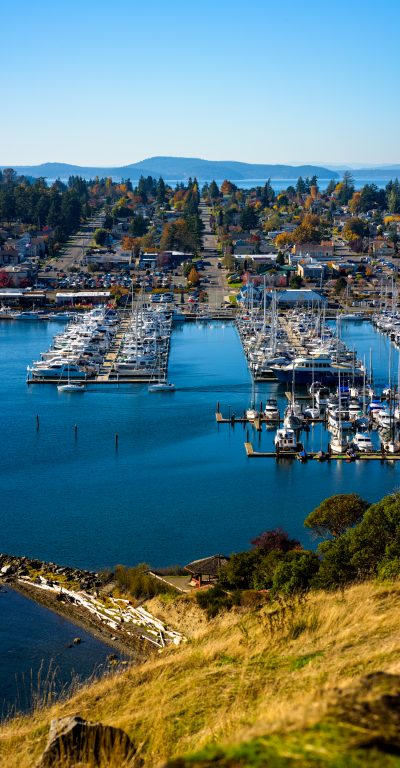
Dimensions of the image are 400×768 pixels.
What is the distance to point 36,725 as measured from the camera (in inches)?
115

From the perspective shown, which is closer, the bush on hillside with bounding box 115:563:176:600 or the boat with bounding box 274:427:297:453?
the bush on hillside with bounding box 115:563:176:600

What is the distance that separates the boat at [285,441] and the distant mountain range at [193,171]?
114326mm

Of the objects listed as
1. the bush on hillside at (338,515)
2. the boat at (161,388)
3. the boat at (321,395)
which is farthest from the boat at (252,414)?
the bush on hillside at (338,515)

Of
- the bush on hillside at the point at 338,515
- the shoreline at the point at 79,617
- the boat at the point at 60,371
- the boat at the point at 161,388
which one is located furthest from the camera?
the boat at the point at 60,371

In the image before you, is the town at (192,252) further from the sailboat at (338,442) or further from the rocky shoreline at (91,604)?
the rocky shoreline at (91,604)

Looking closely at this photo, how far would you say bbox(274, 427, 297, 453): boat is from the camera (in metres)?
10.6

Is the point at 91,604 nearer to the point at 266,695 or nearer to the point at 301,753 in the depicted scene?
the point at 266,695

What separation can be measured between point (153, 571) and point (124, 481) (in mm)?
2850

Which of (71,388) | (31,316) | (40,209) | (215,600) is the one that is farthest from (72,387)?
(40,209)

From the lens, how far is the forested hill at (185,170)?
414 ft

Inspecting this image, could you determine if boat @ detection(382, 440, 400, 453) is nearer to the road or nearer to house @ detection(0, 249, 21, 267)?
the road

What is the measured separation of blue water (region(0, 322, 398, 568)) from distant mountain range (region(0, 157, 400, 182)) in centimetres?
11159

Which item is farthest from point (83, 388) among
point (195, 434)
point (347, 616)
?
point (347, 616)

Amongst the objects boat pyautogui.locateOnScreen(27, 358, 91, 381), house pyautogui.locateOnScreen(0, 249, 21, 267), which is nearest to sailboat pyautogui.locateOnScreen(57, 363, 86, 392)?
boat pyautogui.locateOnScreen(27, 358, 91, 381)
